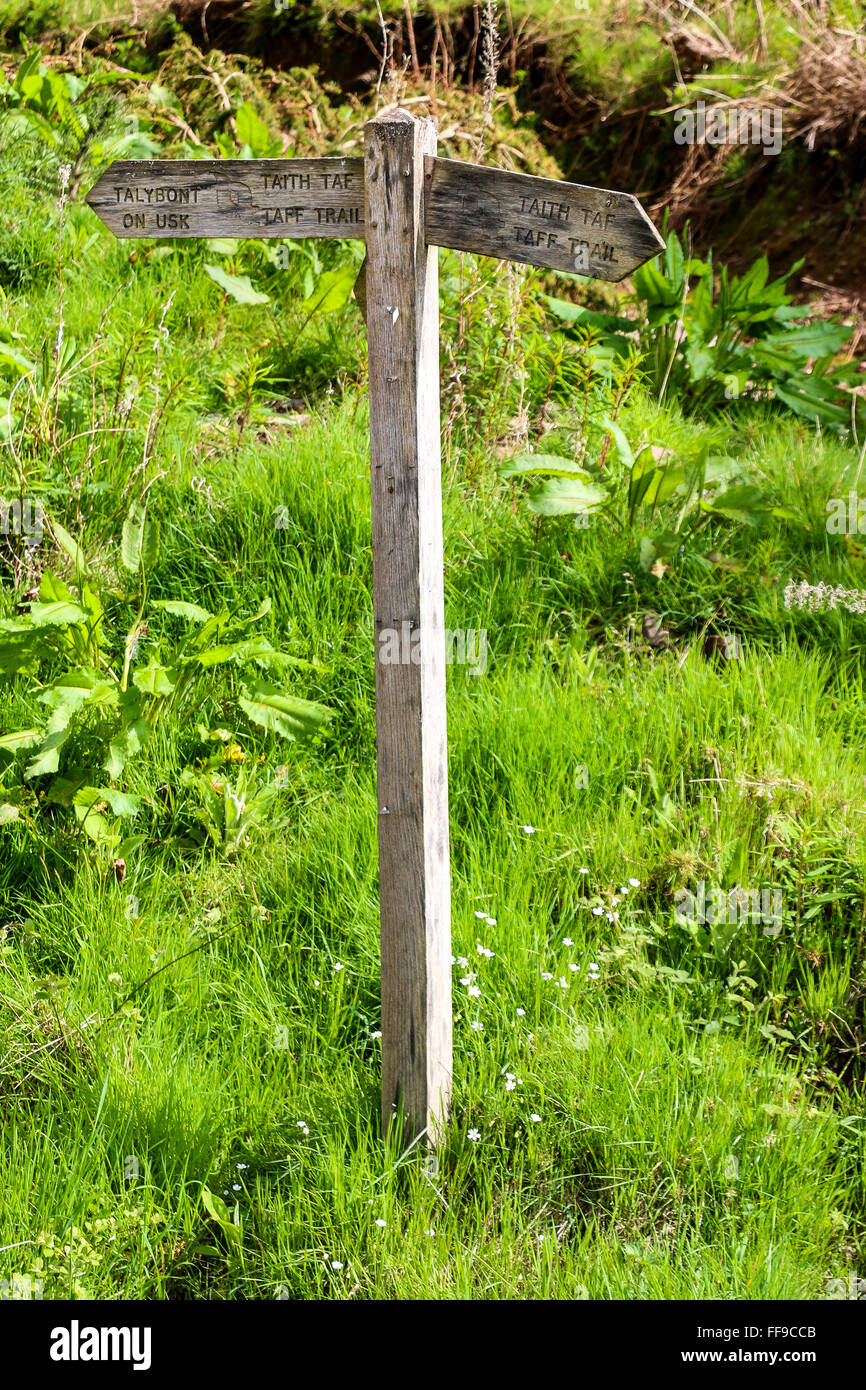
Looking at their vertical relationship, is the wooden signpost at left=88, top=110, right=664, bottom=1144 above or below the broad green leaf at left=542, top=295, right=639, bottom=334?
below

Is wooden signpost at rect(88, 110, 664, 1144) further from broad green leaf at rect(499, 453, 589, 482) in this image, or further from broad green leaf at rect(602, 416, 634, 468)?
broad green leaf at rect(602, 416, 634, 468)

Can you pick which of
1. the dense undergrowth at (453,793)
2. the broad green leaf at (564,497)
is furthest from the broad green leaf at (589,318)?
the broad green leaf at (564,497)

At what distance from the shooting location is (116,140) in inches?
224

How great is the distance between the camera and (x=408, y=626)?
2.46 m

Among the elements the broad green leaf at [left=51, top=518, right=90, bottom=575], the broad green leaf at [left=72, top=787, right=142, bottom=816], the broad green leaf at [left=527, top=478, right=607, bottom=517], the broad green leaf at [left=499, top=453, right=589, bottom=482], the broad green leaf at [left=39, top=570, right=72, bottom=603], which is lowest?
the broad green leaf at [left=72, top=787, right=142, bottom=816]

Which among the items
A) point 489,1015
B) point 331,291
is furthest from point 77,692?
point 331,291

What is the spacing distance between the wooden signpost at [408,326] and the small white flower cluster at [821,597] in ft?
6.33

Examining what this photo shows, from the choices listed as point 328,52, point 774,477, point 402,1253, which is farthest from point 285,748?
point 328,52

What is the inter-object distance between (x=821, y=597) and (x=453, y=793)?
1522mm

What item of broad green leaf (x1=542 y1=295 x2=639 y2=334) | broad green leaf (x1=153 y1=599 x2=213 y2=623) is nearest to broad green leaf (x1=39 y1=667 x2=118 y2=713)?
broad green leaf (x1=153 y1=599 x2=213 y2=623)

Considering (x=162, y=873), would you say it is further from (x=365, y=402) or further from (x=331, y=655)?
(x=365, y=402)

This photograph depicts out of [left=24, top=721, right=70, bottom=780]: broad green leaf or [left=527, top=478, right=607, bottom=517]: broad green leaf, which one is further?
[left=527, top=478, right=607, bottom=517]: broad green leaf

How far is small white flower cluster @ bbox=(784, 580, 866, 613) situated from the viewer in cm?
395

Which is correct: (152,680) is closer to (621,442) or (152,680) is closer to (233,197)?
(233,197)
